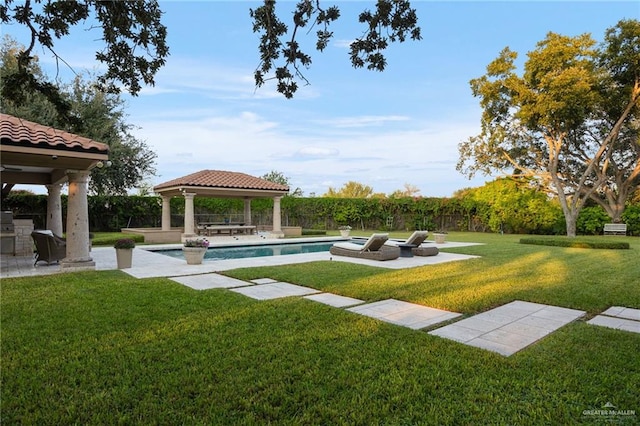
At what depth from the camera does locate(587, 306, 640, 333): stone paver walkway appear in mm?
4949

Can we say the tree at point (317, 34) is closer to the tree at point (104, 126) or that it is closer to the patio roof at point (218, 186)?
the patio roof at point (218, 186)

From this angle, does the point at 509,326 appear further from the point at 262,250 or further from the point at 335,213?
the point at 335,213

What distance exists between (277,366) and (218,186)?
17949 millimetres

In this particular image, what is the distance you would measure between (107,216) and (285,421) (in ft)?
80.6

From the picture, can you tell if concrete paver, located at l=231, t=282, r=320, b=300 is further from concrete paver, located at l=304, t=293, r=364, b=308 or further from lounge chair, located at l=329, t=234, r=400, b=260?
lounge chair, located at l=329, t=234, r=400, b=260

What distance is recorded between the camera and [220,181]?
21266mm

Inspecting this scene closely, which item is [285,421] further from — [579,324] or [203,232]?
[203,232]

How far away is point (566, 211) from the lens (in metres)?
24.4

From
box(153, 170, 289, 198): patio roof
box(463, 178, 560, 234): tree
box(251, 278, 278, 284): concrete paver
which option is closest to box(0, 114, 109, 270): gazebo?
box(251, 278, 278, 284): concrete paver

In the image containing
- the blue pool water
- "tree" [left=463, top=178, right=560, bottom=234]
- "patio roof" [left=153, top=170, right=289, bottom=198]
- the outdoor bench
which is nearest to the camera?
the blue pool water

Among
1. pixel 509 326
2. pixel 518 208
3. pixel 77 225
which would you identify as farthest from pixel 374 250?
pixel 518 208

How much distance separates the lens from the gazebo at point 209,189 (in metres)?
19.7

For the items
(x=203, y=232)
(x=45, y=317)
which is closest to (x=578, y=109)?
(x=203, y=232)

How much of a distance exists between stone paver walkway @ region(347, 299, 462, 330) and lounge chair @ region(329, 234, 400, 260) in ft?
18.8
